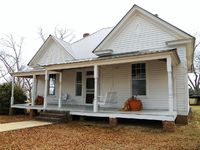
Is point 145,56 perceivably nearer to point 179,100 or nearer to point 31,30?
point 179,100

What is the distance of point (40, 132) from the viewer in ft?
25.5

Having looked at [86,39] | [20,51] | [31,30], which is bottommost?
[86,39]

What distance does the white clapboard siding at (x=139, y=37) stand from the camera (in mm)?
A: 11570

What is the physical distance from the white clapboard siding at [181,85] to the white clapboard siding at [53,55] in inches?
313

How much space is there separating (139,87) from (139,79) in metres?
0.46

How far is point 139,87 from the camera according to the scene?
38.1 feet

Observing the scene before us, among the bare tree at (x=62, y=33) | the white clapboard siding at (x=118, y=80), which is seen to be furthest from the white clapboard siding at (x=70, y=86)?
the bare tree at (x=62, y=33)

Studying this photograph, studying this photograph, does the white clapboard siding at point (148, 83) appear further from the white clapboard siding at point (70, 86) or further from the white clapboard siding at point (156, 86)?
the white clapboard siding at point (70, 86)

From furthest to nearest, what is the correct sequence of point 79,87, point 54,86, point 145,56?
point 54,86 → point 79,87 → point 145,56

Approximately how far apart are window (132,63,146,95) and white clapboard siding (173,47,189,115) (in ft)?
5.48

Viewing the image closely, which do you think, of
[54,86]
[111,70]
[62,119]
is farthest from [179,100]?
[54,86]

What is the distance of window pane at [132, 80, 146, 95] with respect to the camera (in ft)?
37.5

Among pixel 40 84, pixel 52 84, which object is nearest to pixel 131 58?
pixel 52 84

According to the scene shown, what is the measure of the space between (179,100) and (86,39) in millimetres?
9552
